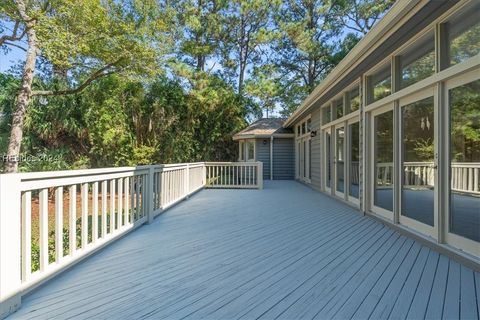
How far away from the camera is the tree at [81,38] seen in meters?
8.96

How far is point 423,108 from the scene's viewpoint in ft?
13.0

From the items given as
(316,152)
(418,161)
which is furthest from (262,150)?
(418,161)

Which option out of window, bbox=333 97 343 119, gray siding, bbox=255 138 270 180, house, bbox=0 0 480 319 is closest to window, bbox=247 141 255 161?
gray siding, bbox=255 138 270 180

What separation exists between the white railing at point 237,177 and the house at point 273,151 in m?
2.87

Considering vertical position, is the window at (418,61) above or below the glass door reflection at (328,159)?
above

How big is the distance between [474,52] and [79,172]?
12.6 feet

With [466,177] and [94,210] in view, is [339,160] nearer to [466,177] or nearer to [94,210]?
[466,177]

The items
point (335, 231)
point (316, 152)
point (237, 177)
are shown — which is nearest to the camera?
point (335, 231)

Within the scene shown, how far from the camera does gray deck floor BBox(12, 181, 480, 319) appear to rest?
216 centimetres

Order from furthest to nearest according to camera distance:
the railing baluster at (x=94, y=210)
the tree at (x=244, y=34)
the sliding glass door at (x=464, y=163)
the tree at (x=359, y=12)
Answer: the tree at (x=359, y=12) → the tree at (x=244, y=34) → the railing baluster at (x=94, y=210) → the sliding glass door at (x=464, y=163)

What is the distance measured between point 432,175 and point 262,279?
239 cm

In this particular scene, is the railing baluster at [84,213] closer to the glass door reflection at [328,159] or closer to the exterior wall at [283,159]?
the glass door reflection at [328,159]

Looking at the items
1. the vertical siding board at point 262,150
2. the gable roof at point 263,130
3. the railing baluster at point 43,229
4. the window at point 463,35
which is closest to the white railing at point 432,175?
the window at point 463,35

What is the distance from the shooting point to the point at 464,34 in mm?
3217
